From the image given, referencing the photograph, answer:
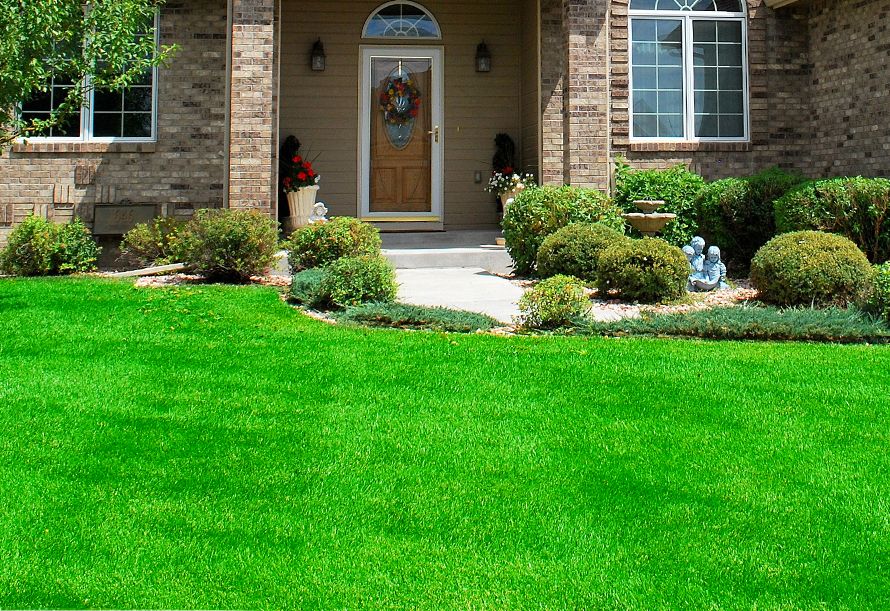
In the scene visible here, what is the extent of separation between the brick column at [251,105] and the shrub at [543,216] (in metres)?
2.81

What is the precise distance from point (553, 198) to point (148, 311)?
4725 mm

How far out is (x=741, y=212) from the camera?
10.8 m

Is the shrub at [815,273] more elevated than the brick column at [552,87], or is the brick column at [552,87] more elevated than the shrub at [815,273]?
the brick column at [552,87]

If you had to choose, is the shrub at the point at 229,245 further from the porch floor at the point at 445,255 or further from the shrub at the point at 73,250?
the porch floor at the point at 445,255

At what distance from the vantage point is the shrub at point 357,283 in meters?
7.54

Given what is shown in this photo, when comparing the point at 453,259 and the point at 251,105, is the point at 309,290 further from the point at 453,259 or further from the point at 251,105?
the point at 251,105

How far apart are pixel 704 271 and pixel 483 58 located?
5165mm

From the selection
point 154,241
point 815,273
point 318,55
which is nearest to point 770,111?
point 815,273

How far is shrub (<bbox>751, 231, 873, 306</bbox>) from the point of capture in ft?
25.0

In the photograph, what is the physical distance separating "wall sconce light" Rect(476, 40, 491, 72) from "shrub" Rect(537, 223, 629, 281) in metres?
4.54

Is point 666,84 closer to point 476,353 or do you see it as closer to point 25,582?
point 476,353

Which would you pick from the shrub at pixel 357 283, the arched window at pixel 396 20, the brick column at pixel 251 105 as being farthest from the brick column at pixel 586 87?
the shrub at pixel 357 283

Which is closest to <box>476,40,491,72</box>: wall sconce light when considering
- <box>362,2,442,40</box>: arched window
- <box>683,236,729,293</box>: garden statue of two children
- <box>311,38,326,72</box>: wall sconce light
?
<box>362,2,442,40</box>: arched window

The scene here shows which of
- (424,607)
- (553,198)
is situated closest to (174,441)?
(424,607)
